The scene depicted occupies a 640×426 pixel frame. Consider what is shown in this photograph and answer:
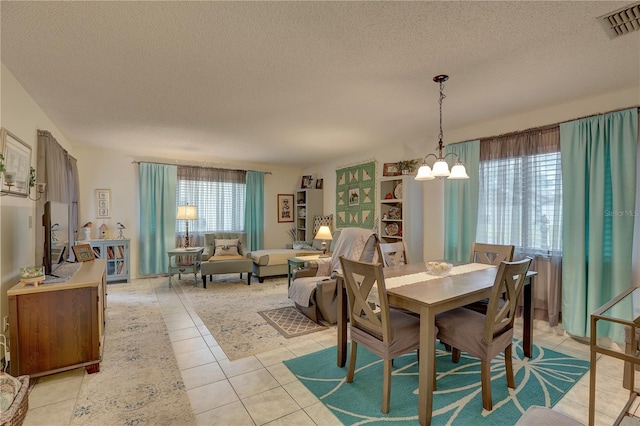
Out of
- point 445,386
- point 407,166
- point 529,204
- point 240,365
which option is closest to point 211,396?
point 240,365

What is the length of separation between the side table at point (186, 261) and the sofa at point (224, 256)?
16 centimetres

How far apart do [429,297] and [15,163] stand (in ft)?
10.8

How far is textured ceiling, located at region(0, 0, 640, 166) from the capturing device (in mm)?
1688

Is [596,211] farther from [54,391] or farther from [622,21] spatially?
[54,391]

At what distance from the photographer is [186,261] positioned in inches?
206

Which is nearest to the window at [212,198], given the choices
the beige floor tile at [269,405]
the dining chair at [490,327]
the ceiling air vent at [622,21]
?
the beige floor tile at [269,405]

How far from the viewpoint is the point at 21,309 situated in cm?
216

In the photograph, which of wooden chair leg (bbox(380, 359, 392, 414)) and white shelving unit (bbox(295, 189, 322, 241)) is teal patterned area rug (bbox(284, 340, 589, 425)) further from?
white shelving unit (bbox(295, 189, 322, 241))

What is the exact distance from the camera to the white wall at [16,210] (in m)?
2.33

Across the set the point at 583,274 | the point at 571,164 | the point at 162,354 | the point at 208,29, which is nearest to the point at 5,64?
the point at 208,29

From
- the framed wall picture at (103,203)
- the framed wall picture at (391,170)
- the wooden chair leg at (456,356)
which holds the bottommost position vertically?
the wooden chair leg at (456,356)

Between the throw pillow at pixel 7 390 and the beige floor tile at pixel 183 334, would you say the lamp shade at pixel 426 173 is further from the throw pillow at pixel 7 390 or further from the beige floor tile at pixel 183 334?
the throw pillow at pixel 7 390

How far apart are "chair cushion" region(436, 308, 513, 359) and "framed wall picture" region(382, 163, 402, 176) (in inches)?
107

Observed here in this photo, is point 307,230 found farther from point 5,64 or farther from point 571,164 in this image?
point 5,64
